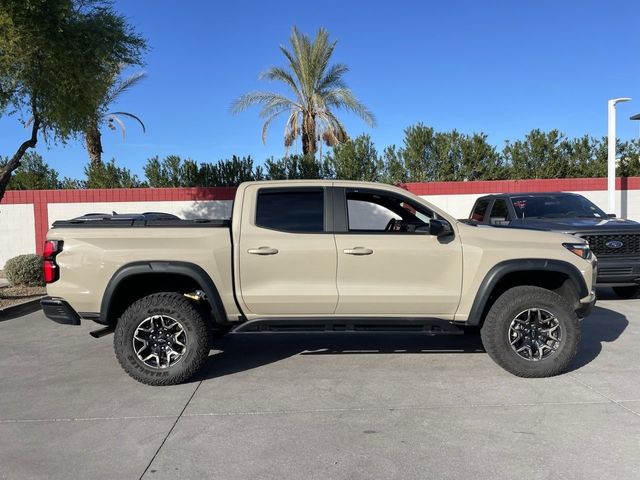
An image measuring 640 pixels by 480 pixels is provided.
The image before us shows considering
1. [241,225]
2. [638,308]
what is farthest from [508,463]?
[638,308]

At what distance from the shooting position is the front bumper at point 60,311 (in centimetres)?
497

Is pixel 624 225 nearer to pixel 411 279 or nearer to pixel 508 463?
pixel 411 279

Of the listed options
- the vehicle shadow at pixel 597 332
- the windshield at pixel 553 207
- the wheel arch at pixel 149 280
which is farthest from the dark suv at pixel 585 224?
the wheel arch at pixel 149 280

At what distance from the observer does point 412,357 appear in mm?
5867

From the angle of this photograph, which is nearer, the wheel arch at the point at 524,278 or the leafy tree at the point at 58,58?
the wheel arch at the point at 524,278

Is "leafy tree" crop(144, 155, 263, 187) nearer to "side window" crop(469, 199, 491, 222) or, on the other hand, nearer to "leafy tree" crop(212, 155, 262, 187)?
"leafy tree" crop(212, 155, 262, 187)

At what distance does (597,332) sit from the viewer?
6.81 metres

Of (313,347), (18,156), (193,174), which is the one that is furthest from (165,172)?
(313,347)

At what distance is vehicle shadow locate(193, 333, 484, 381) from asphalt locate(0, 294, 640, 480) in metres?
0.04

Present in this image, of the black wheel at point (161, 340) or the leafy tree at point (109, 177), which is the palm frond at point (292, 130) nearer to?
the leafy tree at point (109, 177)

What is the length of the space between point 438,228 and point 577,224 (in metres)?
4.71

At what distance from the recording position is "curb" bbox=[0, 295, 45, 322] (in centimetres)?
875

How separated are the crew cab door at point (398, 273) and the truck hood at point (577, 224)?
11.6 feet

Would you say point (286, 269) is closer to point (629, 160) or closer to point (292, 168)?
point (292, 168)
